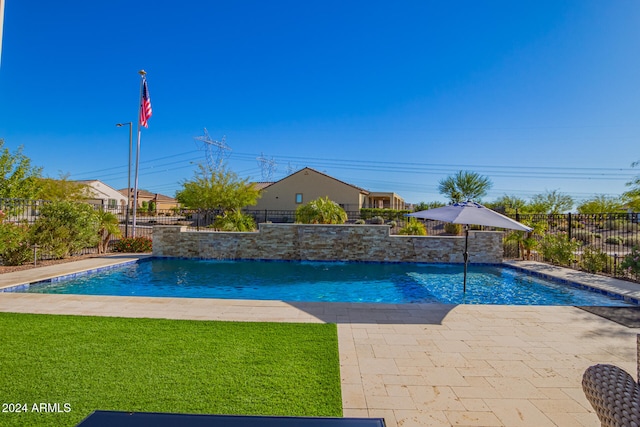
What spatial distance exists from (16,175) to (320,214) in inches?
690

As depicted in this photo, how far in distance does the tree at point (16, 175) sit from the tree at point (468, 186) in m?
Answer: 35.8

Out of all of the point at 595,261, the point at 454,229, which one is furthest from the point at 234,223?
the point at 595,261

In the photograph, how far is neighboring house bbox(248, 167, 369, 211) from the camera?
32.2 m

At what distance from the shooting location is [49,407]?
2.56 m

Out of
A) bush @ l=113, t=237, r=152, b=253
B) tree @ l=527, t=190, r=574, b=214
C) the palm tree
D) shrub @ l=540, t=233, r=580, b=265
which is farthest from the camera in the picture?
tree @ l=527, t=190, r=574, b=214

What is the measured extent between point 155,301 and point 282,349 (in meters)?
3.66

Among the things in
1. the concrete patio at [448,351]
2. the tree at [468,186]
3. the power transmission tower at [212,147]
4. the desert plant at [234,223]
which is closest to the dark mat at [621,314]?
the concrete patio at [448,351]

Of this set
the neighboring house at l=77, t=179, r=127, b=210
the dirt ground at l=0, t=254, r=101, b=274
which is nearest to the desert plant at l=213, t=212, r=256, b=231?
the dirt ground at l=0, t=254, r=101, b=274

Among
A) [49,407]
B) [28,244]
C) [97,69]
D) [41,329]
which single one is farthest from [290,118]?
[49,407]

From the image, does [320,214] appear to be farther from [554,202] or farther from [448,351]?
[554,202]

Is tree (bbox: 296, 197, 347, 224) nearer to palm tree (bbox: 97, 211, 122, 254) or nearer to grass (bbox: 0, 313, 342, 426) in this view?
palm tree (bbox: 97, 211, 122, 254)

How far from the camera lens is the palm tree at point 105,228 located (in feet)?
42.9

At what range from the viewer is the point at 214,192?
2661 cm

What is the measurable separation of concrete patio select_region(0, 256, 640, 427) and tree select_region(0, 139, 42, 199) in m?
15.3
